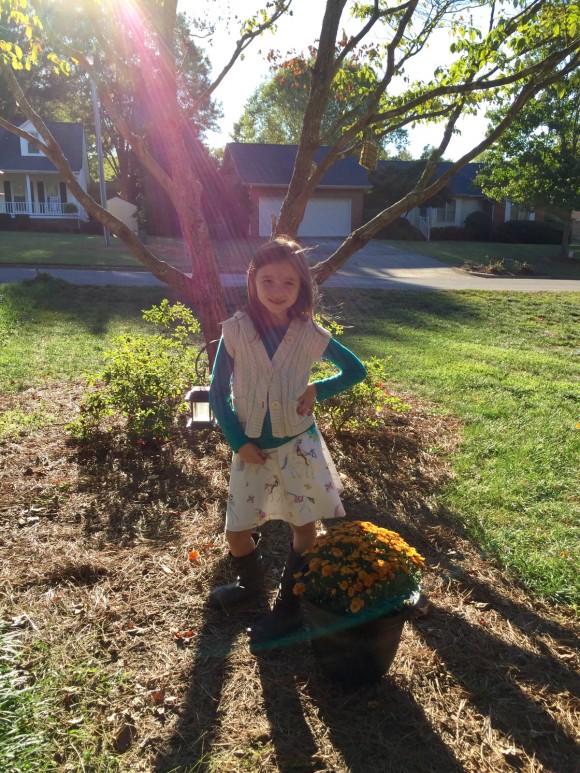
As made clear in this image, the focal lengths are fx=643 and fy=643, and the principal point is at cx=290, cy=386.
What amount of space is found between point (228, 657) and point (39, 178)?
36523mm

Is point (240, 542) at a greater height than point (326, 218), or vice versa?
point (326, 218)

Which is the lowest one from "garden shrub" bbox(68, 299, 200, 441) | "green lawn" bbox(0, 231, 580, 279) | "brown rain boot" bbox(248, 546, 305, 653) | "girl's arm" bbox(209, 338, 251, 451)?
"brown rain boot" bbox(248, 546, 305, 653)

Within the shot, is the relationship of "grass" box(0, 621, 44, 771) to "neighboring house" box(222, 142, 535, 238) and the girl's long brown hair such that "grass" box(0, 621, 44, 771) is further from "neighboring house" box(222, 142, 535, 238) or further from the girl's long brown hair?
"neighboring house" box(222, 142, 535, 238)

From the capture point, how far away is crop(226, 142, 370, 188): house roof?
2910 cm

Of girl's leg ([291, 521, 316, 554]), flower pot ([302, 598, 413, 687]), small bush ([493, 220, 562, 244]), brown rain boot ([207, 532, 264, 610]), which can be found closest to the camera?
flower pot ([302, 598, 413, 687])

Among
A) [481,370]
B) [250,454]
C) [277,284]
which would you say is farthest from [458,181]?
[250,454]

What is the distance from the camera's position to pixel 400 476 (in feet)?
14.2

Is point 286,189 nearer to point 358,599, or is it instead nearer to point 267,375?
point 267,375

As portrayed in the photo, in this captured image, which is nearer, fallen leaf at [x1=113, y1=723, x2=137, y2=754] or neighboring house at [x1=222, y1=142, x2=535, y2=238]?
fallen leaf at [x1=113, y1=723, x2=137, y2=754]

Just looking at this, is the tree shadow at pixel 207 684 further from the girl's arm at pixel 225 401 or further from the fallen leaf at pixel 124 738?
the girl's arm at pixel 225 401

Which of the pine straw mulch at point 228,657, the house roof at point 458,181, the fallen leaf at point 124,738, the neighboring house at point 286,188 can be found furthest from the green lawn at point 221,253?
the fallen leaf at point 124,738

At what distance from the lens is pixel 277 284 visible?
7.86ft

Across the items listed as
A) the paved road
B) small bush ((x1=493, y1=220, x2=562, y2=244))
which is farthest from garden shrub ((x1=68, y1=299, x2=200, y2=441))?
small bush ((x1=493, y1=220, x2=562, y2=244))

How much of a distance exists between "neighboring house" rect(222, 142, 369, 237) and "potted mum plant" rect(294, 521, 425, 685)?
2767cm
